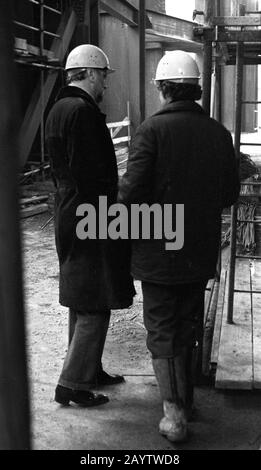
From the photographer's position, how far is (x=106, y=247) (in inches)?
145

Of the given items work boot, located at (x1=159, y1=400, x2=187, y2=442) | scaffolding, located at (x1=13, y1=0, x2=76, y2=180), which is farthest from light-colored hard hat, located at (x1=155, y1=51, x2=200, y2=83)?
scaffolding, located at (x1=13, y1=0, x2=76, y2=180)

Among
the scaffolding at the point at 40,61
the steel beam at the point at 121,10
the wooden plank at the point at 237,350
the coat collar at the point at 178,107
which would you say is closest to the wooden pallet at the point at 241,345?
the wooden plank at the point at 237,350

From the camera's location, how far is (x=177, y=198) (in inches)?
130

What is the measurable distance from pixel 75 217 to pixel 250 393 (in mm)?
1623

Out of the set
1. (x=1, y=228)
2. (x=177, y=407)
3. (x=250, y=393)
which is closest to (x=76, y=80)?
(x=177, y=407)

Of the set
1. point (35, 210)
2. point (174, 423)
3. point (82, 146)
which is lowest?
point (174, 423)

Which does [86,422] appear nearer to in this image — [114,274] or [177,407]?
[177,407]

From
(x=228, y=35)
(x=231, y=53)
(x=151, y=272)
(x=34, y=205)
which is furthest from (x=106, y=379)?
(x=34, y=205)

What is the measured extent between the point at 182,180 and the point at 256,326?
190cm

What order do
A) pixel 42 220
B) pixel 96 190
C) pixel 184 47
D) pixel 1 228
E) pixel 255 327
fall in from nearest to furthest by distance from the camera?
pixel 1 228 → pixel 96 190 → pixel 255 327 → pixel 42 220 → pixel 184 47

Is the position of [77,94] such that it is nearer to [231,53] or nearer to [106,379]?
[231,53]

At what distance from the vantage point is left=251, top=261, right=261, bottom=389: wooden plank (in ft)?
13.3

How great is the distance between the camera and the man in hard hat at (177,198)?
327 cm

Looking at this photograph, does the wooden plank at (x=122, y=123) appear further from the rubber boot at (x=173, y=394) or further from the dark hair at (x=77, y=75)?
the rubber boot at (x=173, y=394)
